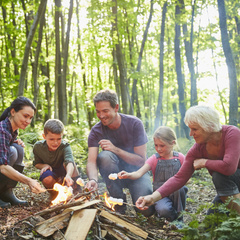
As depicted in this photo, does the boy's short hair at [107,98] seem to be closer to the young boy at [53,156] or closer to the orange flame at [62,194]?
the young boy at [53,156]

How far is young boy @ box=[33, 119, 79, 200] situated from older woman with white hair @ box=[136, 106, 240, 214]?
1547 millimetres

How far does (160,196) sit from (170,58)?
18639mm

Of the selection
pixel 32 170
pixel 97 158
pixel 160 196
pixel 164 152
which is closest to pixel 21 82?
pixel 32 170

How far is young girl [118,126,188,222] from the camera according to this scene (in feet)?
12.4

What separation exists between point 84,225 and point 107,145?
153cm

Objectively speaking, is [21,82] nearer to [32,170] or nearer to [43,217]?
[32,170]

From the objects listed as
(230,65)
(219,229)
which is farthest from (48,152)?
(230,65)

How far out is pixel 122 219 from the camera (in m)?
3.05

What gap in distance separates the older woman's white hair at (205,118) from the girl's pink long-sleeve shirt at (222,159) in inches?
6.8

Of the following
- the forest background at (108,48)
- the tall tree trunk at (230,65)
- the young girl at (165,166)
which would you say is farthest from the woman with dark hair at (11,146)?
the tall tree trunk at (230,65)

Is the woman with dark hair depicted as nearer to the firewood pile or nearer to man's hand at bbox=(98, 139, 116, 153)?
the firewood pile

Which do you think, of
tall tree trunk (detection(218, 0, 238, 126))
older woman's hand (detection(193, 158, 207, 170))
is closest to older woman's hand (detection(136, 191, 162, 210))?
older woman's hand (detection(193, 158, 207, 170))

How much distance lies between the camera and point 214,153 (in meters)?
3.32

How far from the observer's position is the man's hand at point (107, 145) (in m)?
4.05
